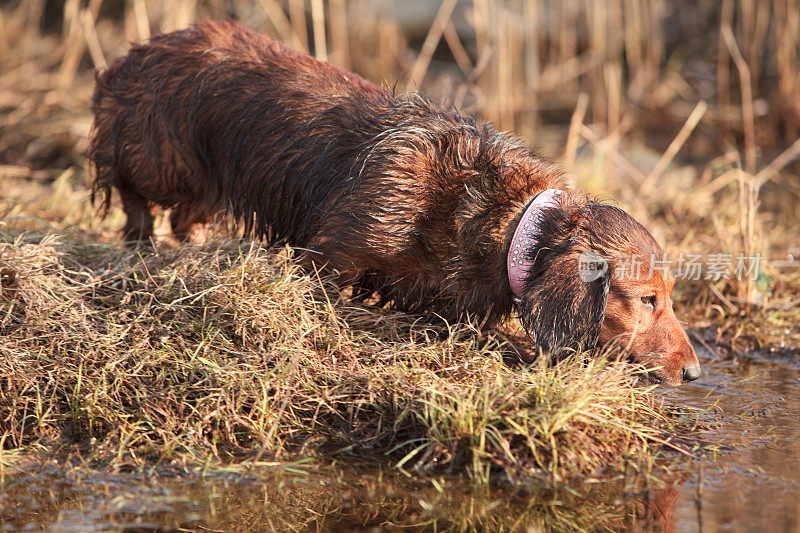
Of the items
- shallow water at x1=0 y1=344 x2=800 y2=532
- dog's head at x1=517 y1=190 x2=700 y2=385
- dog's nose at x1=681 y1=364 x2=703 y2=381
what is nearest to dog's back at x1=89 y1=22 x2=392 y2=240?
dog's head at x1=517 y1=190 x2=700 y2=385

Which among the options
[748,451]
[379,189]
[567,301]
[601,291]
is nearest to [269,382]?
[379,189]

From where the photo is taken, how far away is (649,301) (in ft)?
12.9

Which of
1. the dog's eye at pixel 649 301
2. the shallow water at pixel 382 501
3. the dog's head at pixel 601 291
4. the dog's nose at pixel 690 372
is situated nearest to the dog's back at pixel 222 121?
the dog's head at pixel 601 291

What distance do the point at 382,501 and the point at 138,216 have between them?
262cm

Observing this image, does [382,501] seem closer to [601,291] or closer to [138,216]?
[601,291]

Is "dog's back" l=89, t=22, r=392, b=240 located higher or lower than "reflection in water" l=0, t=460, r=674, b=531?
higher

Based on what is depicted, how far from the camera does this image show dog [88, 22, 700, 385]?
12.7ft

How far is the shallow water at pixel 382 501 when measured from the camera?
2.91 m

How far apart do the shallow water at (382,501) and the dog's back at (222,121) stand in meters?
1.55

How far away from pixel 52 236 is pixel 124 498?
74.6 inches

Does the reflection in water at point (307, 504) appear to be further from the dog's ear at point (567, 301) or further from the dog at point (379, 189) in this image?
the dog at point (379, 189)

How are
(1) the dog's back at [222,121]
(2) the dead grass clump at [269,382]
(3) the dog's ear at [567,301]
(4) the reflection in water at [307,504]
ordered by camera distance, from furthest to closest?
1. (1) the dog's back at [222,121]
2. (3) the dog's ear at [567,301]
3. (2) the dead grass clump at [269,382]
4. (4) the reflection in water at [307,504]

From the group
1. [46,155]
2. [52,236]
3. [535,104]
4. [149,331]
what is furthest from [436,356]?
[535,104]

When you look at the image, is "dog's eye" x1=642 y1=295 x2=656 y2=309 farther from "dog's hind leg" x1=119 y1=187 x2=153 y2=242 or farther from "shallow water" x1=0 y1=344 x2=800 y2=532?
"dog's hind leg" x1=119 y1=187 x2=153 y2=242
